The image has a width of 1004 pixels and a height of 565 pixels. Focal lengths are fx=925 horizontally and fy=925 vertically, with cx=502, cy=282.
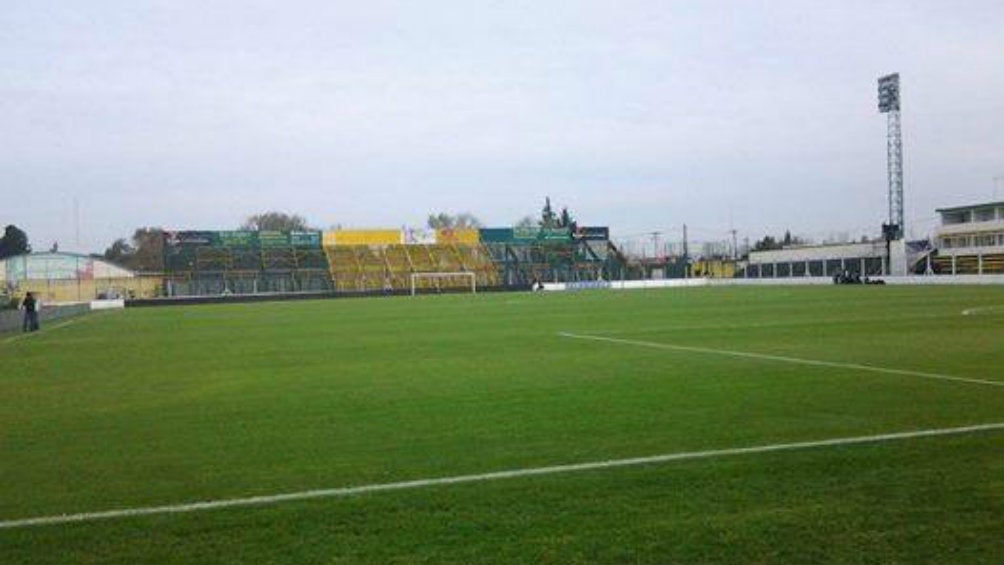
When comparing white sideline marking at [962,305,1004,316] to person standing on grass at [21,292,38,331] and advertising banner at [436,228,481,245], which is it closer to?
person standing on grass at [21,292,38,331]

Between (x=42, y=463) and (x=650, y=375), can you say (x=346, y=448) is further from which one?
(x=650, y=375)

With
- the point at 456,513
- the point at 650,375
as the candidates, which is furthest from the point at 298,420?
the point at 650,375

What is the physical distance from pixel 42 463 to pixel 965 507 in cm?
691

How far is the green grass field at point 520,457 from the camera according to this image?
5039 millimetres

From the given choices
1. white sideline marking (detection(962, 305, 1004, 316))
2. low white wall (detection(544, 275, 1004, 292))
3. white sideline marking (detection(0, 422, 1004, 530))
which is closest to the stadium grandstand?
low white wall (detection(544, 275, 1004, 292))

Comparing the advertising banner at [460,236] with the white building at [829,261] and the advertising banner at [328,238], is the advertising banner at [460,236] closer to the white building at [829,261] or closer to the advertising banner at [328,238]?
the advertising banner at [328,238]

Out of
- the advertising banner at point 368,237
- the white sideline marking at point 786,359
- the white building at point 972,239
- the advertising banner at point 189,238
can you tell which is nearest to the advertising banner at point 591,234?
the advertising banner at point 368,237

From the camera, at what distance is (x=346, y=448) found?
791 centimetres

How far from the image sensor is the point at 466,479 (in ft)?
21.6

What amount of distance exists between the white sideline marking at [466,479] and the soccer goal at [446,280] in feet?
266

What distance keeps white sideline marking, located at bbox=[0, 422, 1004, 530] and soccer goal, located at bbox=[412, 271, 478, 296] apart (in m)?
81.1

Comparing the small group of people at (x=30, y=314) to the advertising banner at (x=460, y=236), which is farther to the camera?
the advertising banner at (x=460, y=236)

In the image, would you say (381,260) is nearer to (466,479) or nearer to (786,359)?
(786,359)

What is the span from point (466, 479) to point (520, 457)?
819 millimetres
